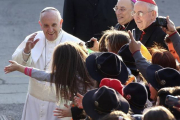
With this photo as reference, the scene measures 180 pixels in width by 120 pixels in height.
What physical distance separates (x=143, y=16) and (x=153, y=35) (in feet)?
0.77

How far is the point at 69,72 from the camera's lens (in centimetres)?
395

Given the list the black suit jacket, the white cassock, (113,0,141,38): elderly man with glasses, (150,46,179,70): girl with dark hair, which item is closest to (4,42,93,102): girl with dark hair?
(150,46,179,70): girl with dark hair

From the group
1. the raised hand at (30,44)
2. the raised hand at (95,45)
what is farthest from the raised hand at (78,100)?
the raised hand at (95,45)

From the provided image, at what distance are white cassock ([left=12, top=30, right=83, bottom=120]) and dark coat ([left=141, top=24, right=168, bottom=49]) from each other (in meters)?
0.68

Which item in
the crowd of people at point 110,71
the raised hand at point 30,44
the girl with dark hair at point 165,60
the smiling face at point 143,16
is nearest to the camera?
the crowd of people at point 110,71

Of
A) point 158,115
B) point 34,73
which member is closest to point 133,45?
point 34,73

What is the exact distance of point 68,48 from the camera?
13.1 feet

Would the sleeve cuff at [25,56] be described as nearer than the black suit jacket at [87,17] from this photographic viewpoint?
Yes

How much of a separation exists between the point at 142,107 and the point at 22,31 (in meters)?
8.20

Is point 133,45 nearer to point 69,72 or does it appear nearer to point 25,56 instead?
point 69,72

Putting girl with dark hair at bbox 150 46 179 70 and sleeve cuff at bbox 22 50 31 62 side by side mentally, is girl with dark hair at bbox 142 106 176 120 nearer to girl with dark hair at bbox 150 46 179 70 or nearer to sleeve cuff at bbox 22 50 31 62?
girl with dark hair at bbox 150 46 179 70

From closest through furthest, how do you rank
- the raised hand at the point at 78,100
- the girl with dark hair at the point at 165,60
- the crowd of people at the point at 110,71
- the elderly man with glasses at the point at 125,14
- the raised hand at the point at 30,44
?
1. the crowd of people at the point at 110,71
2. the raised hand at the point at 78,100
3. the girl with dark hair at the point at 165,60
4. the raised hand at the point at 30,44
5. the elderly man with glasses at the point at 125,14

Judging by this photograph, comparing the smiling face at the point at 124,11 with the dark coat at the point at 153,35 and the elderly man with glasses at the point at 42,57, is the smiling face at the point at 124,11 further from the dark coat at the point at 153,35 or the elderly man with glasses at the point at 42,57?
the elderly man with glasses at the point at 42,57

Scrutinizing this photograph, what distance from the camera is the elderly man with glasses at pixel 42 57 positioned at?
4.75 m
